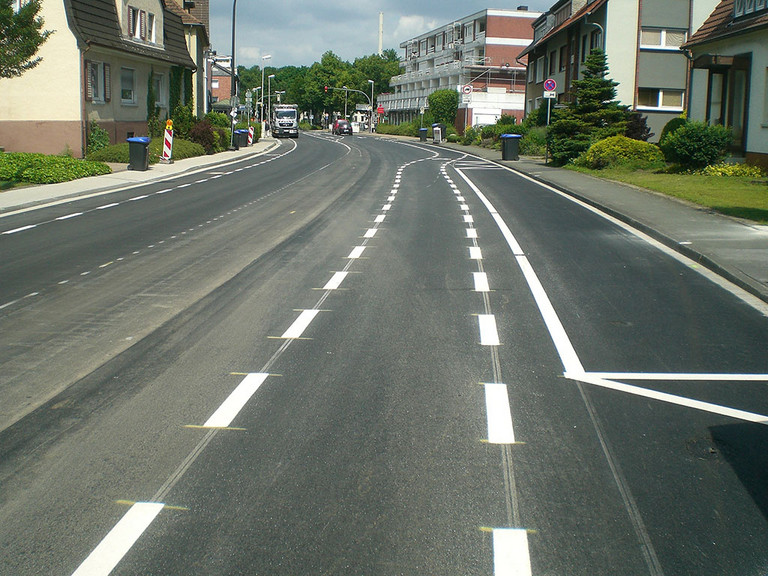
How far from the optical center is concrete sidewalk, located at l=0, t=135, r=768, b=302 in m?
11.0

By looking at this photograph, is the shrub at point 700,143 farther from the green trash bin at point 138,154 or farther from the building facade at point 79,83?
the building facade at point 79,83

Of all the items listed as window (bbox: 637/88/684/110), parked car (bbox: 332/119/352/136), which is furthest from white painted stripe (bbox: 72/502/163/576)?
parked car (bbox: 332/119/352/136)

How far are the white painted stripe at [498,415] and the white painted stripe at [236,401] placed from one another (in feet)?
5.20

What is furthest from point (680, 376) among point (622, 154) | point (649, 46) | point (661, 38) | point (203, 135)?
point (661, 38)

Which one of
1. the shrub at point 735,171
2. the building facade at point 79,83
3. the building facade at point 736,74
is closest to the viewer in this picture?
the shrub at point 735,171

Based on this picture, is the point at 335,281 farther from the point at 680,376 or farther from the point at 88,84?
the point at 88,84

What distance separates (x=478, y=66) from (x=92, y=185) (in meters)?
81.6

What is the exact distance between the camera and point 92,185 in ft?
75.6

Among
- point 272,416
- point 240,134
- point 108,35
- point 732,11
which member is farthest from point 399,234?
point 240,134

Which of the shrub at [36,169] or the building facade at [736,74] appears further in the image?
the building facade at [736,74]

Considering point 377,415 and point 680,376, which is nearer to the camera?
point 377,415

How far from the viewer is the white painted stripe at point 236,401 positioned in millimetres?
5366

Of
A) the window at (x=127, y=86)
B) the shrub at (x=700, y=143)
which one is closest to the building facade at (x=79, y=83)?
the window at (x=127, y=86)

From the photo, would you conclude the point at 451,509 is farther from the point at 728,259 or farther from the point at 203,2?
the point at 203,2
